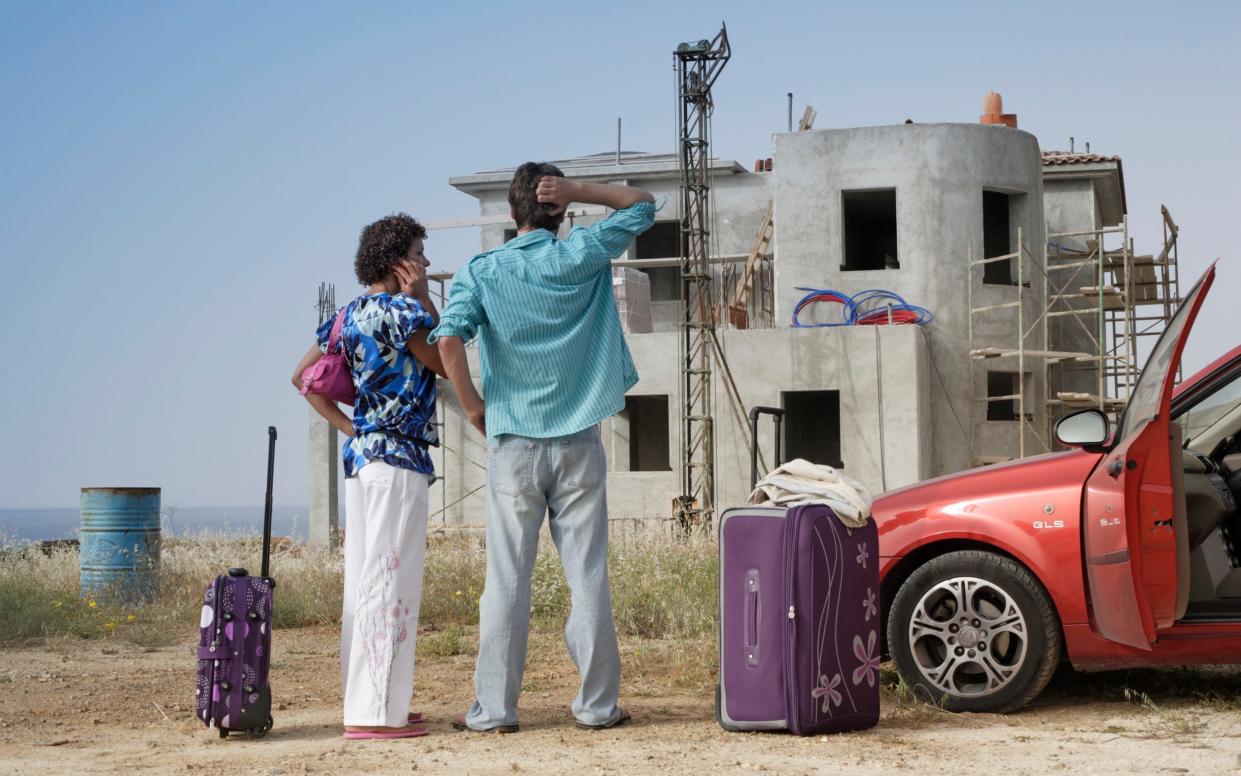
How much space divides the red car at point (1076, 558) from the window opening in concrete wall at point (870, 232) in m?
18.9

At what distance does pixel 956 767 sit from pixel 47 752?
361cm

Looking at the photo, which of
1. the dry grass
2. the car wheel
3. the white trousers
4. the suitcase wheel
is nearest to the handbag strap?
the white trousers

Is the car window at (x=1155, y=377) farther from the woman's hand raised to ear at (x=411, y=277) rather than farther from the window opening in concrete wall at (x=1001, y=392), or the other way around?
the window opening in concrete wall at (x=1001, y=392)

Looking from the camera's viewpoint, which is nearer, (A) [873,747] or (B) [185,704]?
(A) [873,747]

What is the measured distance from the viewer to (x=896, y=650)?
6094 millimetres

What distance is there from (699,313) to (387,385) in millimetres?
16202

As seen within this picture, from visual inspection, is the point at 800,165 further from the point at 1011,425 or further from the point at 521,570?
the point at 521,570

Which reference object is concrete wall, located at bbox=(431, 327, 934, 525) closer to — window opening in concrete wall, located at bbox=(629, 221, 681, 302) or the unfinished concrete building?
the unfinished concrete building

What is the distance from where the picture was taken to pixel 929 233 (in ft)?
75.7

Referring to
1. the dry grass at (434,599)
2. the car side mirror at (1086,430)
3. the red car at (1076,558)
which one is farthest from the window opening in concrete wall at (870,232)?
the car side mirror at (1086,430)

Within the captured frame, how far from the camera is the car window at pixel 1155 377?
523cm

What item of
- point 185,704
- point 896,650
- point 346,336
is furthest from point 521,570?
point 185,704

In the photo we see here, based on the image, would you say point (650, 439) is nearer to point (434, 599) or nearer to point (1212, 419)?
point (434, 599)

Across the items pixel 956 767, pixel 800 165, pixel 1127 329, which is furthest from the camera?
pixel 1127 329
